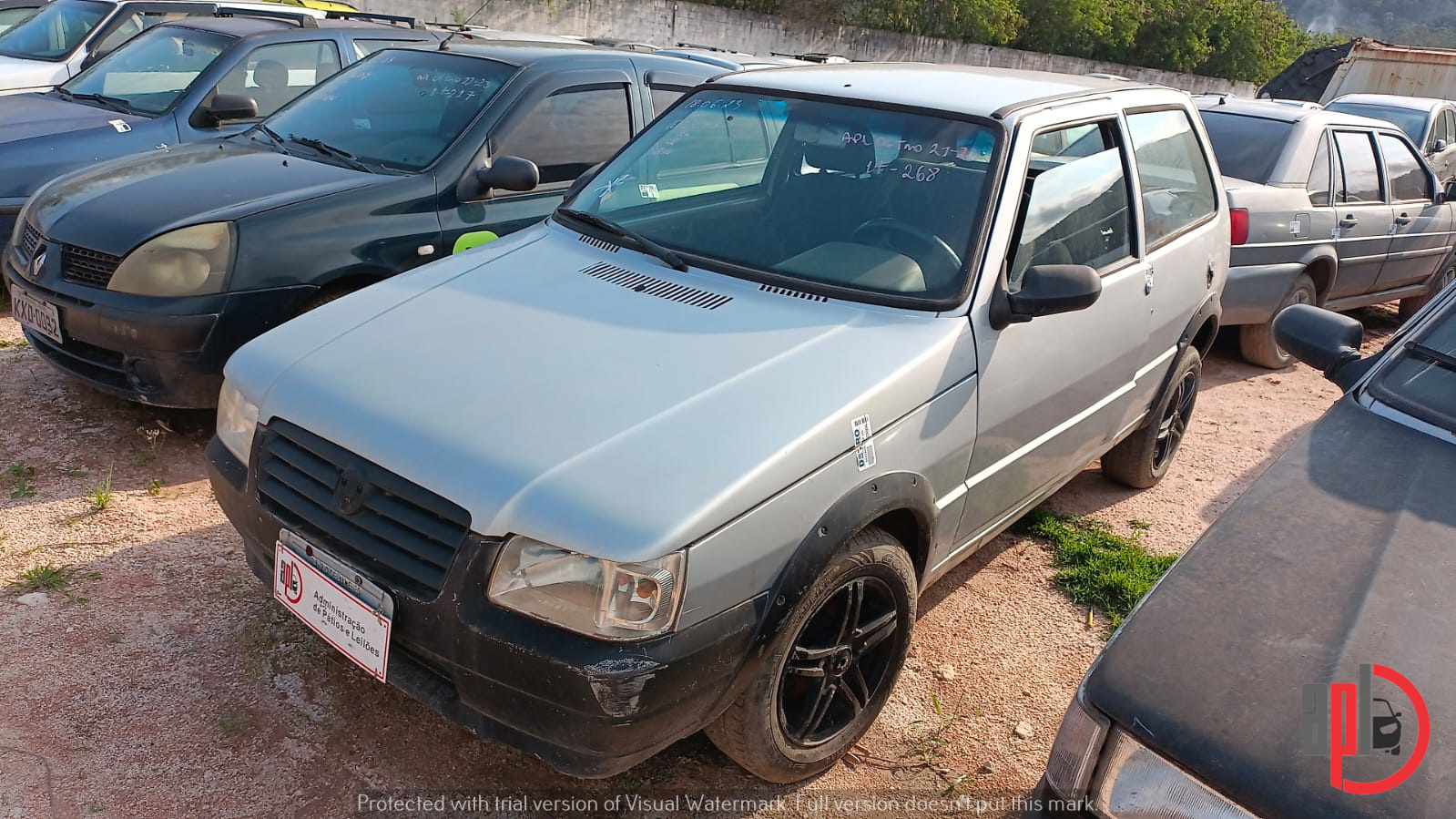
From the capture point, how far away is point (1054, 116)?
3.43 metres

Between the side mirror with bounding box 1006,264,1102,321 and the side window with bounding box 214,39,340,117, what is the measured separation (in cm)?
514

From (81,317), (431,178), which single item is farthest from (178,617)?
(431,178)

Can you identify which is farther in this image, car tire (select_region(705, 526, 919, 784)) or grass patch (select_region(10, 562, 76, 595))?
grass patch (select_region(10, 562, 76, 595))

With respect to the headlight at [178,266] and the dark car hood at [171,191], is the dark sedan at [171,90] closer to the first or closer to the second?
the dark car hood at [171,191]

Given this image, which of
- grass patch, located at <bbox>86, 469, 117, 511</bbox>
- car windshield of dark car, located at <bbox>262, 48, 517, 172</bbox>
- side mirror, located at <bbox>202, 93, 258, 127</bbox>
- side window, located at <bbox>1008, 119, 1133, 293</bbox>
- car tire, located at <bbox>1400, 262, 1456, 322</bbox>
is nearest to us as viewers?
side window, located at <bbox>1008, 119, 1133, 293</bbox>

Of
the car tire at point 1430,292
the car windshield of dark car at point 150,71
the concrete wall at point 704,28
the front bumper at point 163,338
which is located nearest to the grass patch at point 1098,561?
the front bumper at point 163,338

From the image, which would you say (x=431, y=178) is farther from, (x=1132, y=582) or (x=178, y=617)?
(x=1132, y=582)

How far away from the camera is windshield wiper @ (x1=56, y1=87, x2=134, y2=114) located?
625cm

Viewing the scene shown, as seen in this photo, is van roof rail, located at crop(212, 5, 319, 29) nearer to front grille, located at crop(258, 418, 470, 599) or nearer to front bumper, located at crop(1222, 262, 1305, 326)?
front grille, located at crop(258, 418, 470, 599)

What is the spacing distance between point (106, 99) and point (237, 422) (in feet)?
16.0

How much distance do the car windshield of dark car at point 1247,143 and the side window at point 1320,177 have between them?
272 millimetres

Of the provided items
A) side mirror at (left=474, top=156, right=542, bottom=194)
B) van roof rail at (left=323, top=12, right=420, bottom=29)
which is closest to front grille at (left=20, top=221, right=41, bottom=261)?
side mirror at (left=474, top=156, right=542, bottom=194)

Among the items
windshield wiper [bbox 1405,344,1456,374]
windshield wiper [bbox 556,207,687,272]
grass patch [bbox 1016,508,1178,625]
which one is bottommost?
grass patch [bbox 1016,508,1178,625]

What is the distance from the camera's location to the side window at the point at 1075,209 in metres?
3.22
